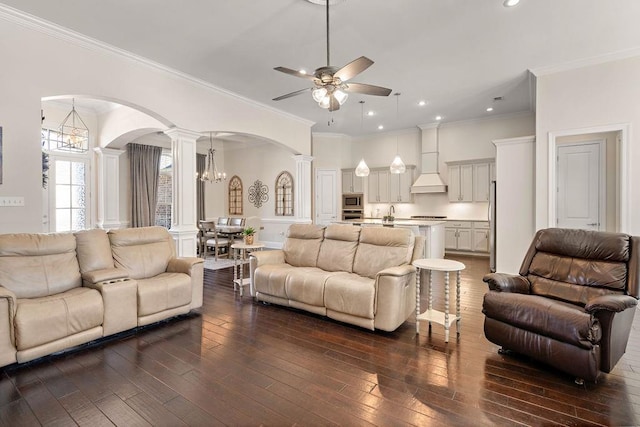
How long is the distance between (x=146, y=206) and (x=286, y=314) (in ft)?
19.0

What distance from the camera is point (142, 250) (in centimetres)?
386

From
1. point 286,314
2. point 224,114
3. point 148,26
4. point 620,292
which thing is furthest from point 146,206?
point 620,292

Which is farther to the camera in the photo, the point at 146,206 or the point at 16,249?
the point at 146,206

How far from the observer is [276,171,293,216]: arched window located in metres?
9.45

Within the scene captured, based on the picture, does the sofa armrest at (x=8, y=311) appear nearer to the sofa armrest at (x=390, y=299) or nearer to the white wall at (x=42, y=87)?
the white wall at (x=42, y=87)

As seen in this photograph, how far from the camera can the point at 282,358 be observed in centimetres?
274

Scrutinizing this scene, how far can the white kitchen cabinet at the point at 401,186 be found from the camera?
8812 millimetres

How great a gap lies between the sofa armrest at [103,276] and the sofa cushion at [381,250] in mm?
2477

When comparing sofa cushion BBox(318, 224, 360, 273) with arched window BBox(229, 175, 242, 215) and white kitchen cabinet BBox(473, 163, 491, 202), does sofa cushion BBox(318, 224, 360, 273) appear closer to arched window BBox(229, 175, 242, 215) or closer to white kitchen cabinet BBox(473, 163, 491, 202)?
white kitchen cabinet BBox(473, 163, 491, 202)

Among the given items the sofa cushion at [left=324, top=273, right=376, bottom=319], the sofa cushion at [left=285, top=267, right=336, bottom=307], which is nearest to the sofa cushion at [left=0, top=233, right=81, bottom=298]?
the sofa cushion at [left=285, top=267, right=336, bottom=307]

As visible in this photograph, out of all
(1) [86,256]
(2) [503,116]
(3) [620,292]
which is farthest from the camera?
(2) [503,116]

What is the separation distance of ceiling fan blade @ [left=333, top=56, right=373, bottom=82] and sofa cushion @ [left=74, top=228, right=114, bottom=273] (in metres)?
3.02

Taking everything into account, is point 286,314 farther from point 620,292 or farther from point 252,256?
point 620,292

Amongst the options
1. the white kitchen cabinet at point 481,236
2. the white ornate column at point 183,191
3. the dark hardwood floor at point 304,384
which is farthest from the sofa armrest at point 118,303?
the white kitchen cabinet at point 481,236
